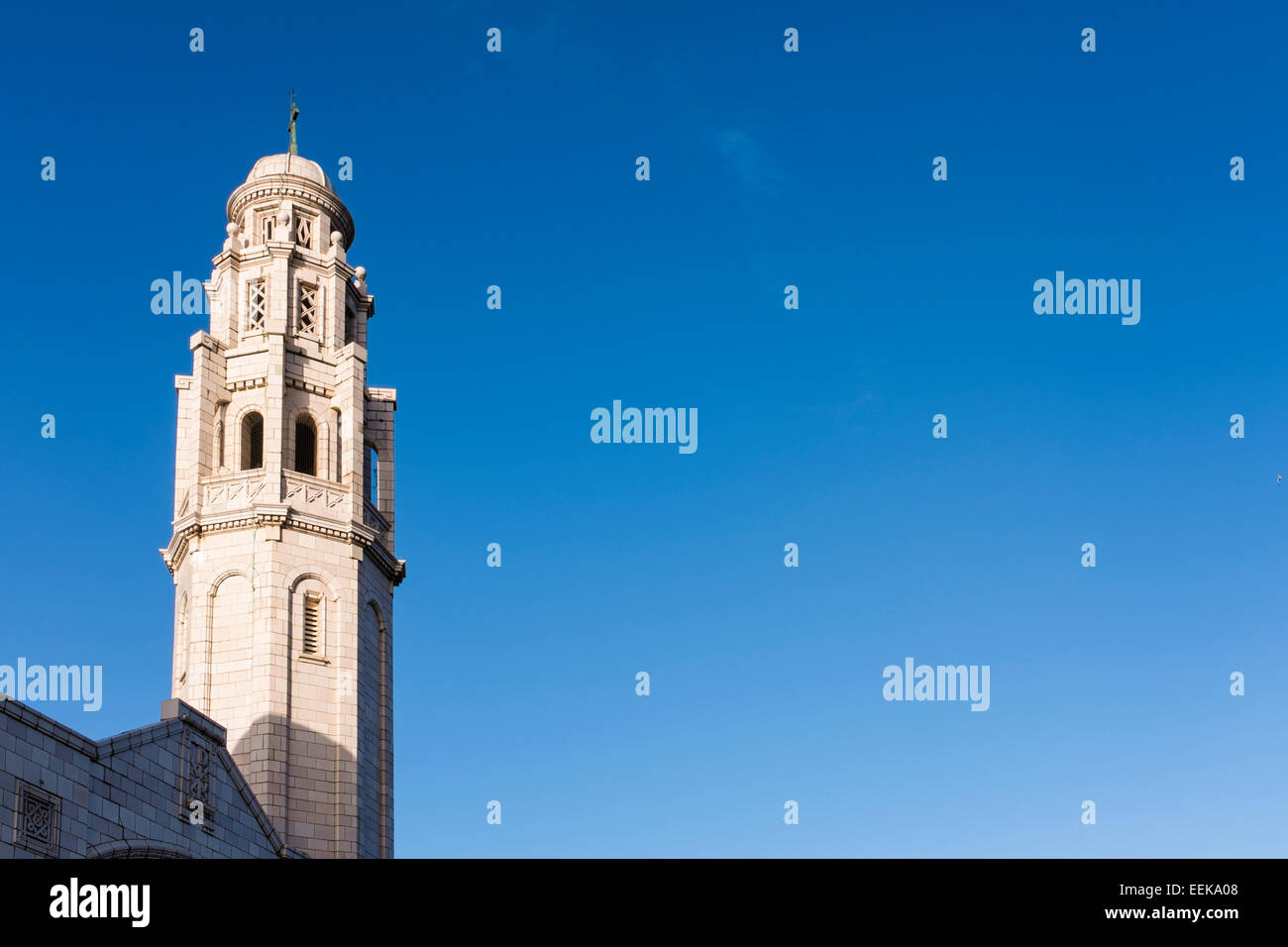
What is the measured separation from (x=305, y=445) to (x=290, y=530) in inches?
216

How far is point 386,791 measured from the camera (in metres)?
55.3

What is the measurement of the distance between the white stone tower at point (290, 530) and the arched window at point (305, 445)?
0.09 meters

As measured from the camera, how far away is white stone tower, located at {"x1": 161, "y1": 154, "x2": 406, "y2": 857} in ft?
172

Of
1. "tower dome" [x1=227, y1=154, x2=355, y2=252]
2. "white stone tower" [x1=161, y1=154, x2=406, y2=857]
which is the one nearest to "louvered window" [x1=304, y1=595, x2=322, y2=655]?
"white stone tower" [x1=161, y1=154, x2=406, y2=857]

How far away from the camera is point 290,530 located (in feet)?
180

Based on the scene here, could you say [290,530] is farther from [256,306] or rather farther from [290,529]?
[256,306]

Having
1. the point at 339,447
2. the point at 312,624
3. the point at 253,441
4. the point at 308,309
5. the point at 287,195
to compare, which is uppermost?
the point at 287,195

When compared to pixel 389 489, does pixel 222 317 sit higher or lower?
higher

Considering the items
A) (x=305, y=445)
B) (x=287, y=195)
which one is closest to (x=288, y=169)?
(x=287, y=195)
